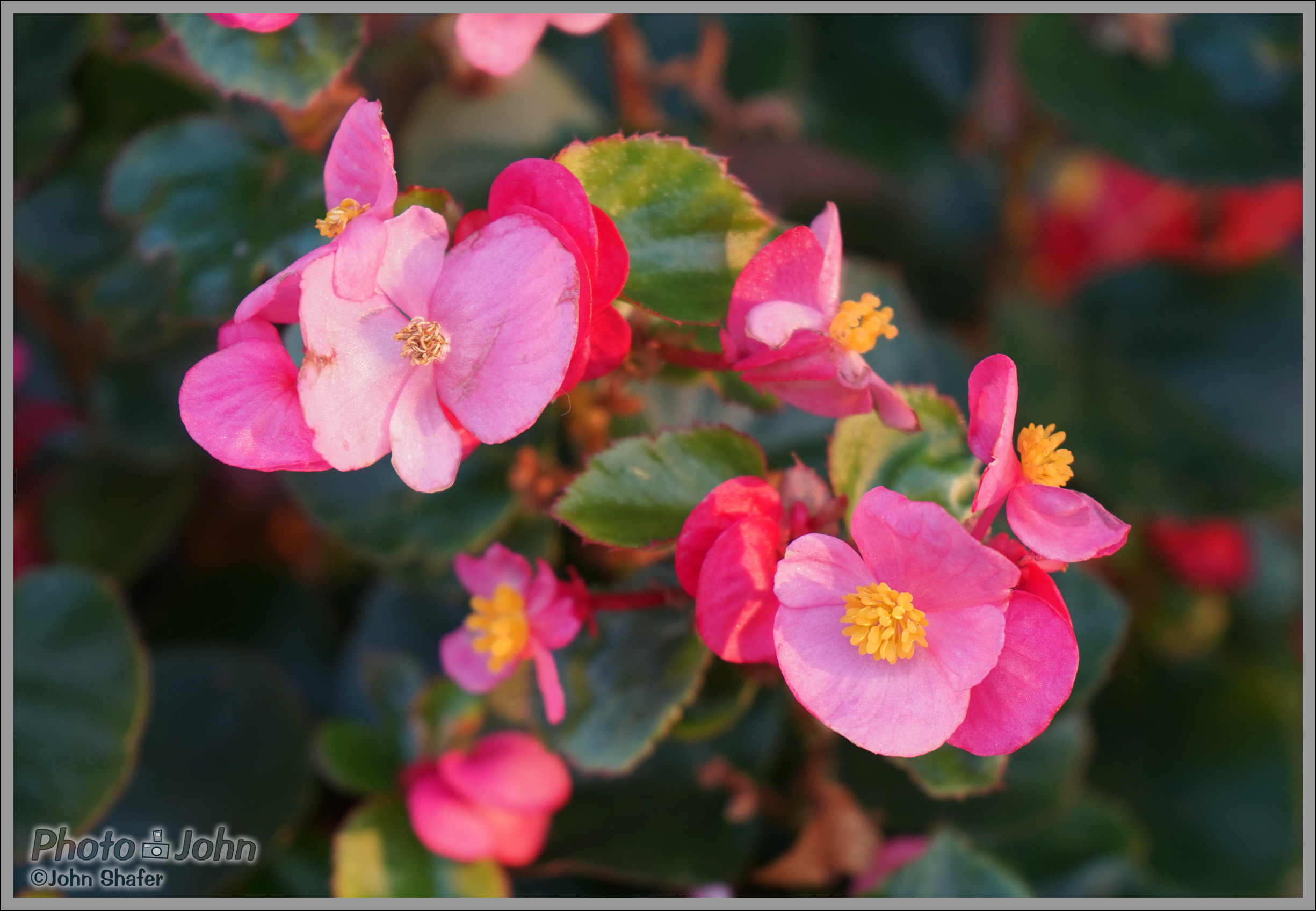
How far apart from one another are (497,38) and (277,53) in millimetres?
140

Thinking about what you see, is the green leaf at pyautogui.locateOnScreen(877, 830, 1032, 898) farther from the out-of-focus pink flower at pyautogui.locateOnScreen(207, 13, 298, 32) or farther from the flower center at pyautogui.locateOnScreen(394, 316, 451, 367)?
the out-of-focus pink flower at pyautogui.locateOnScreen(207, 13, 298, 32)

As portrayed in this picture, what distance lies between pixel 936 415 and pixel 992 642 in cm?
14

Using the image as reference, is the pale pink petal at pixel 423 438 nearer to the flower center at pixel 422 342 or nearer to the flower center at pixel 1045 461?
the flower center at pixel 422 342

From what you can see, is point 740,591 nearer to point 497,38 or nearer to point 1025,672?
point 1025,672

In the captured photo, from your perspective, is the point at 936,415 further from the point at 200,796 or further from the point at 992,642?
the point at 200,796

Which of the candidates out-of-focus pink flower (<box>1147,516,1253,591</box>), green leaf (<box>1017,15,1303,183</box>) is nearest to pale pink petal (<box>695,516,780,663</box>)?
green leaf (<box>1017,15,1303,183</box>)

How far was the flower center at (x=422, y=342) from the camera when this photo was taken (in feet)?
1.18

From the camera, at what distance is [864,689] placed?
36cm

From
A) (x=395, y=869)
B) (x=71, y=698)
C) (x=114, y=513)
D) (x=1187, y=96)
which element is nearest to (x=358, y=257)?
(x=395, y=869)

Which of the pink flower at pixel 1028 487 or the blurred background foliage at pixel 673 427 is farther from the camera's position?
the blurred background foliage at pixel 673 427

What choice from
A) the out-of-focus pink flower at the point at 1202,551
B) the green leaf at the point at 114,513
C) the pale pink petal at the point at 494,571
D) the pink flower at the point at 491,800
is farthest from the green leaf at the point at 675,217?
the out-of-focus pink flower at the point at 1202,551

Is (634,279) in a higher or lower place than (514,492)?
higher

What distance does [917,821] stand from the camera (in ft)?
2.46

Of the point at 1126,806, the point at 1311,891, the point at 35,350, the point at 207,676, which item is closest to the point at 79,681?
the point at 207,676
